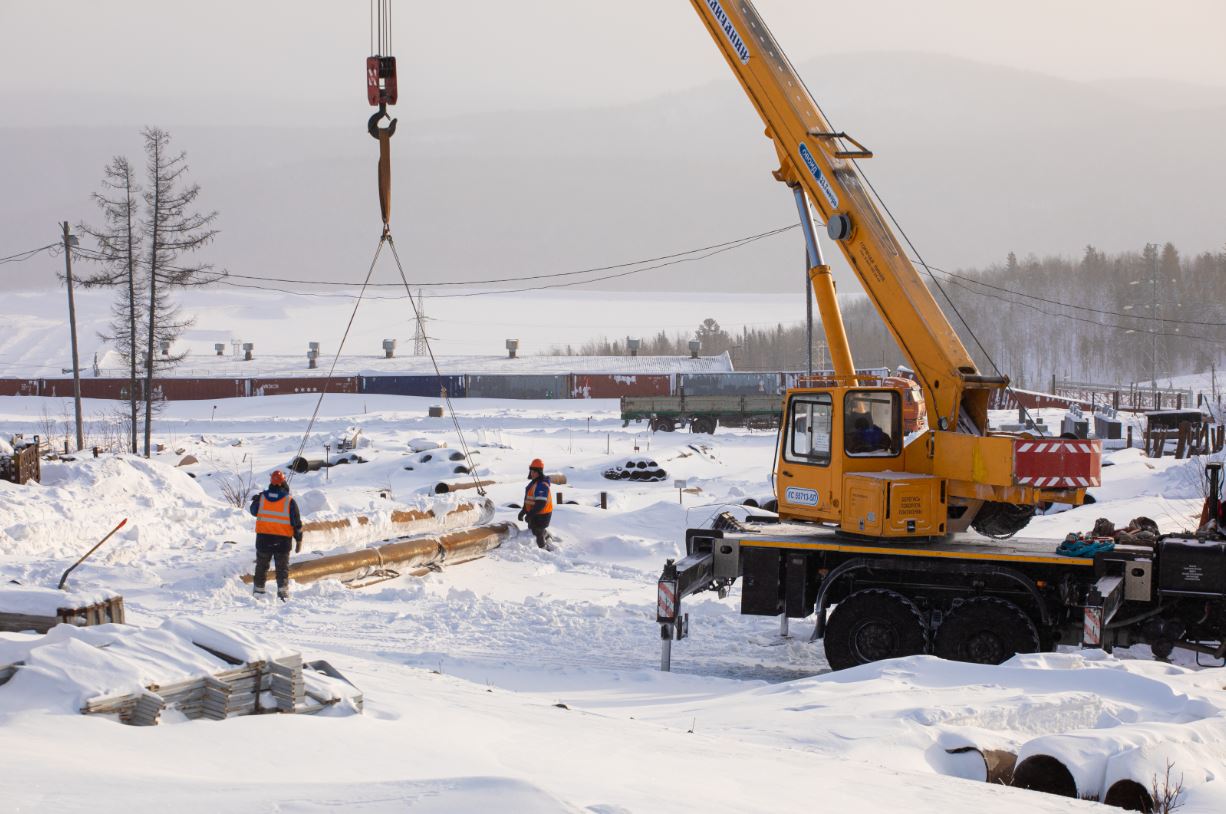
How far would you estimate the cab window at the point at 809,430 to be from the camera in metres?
12.4

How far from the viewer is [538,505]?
18.7 metres

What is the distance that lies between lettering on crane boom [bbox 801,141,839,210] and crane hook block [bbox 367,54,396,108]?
15.1 ft

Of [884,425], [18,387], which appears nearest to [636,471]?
[884,425]

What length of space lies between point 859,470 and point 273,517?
23.0ft

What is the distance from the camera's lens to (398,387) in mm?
66562

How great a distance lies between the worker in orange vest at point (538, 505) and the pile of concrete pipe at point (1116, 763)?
1117cm

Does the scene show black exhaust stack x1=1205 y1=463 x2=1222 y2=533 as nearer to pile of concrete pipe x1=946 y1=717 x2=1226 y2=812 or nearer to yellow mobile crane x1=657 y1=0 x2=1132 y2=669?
yellow mobile crane x1=657 y1=0 x2=1132 y2=669

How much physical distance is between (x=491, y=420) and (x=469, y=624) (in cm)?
3819

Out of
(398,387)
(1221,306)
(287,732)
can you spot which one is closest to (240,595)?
(287,732)

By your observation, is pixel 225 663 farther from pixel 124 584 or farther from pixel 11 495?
pixel 11 495

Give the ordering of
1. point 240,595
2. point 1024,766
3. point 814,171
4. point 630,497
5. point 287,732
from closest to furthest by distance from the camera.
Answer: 1. point 287,732
2. point 1024,766
3. point 814,171
4. point 240,595
5. point 630,497

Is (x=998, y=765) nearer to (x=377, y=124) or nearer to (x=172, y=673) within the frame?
(x=172, y=673)

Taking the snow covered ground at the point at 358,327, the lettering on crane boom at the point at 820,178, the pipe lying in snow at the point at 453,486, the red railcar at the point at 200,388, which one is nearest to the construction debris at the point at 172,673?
the lettering on crane boom at the point at 820,178

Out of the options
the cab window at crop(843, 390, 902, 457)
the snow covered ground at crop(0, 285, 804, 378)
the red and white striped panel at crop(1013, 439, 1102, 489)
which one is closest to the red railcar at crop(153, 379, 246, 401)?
the snow covered ground at crop(0, 285, 804, 378)
